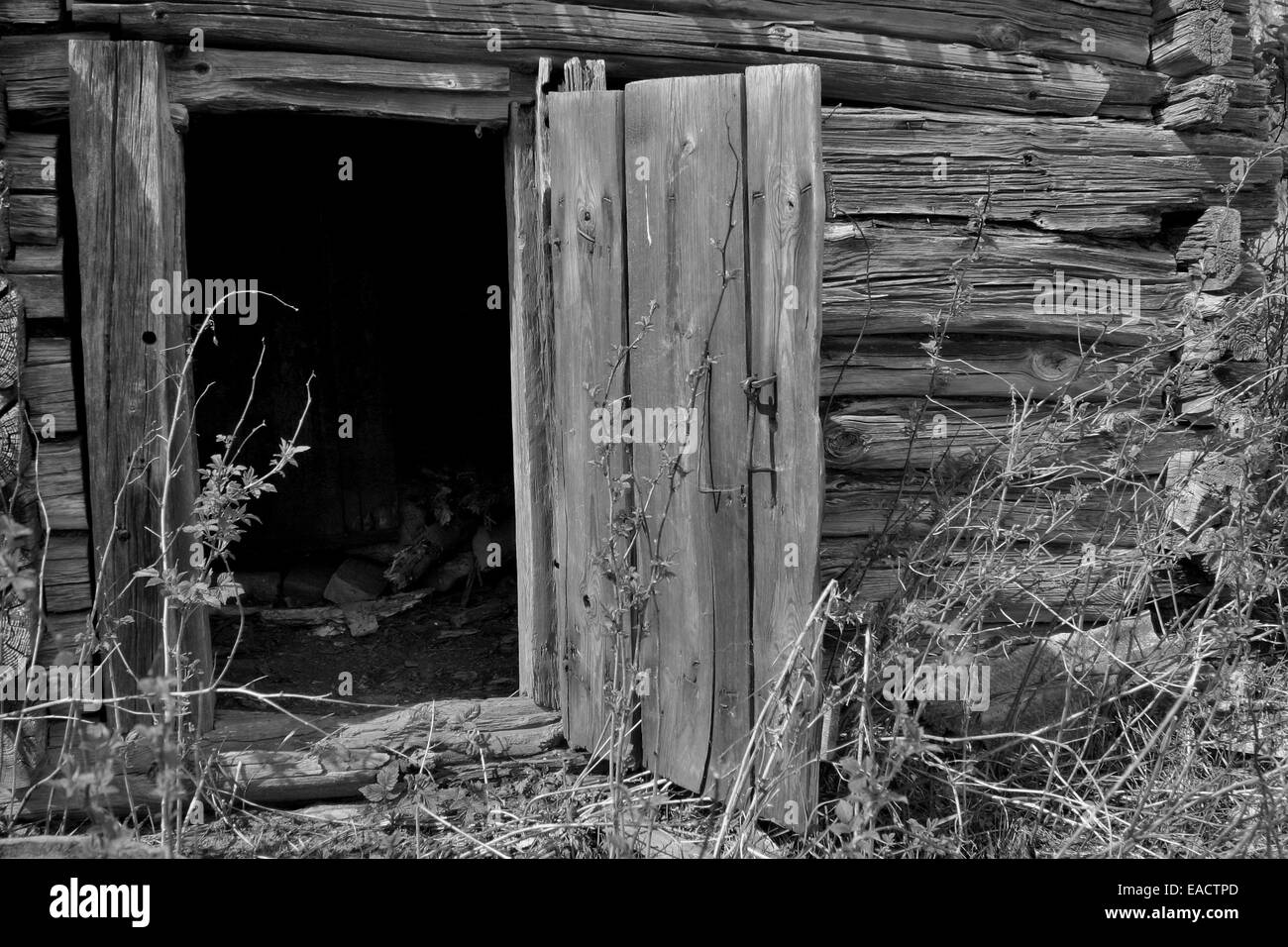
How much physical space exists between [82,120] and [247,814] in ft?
7.21

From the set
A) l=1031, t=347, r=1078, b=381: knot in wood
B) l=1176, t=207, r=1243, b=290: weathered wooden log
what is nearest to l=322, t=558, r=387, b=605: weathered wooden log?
l=1031, t=347, r=1078, b=381: knot in wood

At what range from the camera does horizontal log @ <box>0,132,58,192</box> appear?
10.9 feet

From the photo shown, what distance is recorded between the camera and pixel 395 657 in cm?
539

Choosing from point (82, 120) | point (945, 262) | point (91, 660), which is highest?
point (82, 120)

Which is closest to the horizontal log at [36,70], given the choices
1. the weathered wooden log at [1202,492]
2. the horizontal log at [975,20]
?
the horizontal log at [975,20]

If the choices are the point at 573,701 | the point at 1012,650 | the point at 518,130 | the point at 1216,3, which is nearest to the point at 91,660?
the point at 573,701

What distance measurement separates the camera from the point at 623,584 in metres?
3.13

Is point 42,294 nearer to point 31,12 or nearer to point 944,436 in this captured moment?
point 31,12

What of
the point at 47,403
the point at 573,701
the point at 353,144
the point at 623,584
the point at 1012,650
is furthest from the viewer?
the point at 353,144

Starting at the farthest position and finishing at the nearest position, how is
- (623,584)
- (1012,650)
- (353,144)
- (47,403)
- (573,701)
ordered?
(353,144) → (1012,650) → (573,701) → (47,403) → (623,584)

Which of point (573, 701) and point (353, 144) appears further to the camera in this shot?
point (353, 144)

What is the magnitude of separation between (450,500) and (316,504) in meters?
0.94

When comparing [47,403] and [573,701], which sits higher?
[47,403]

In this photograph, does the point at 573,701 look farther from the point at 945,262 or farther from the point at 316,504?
the point at 316,504
